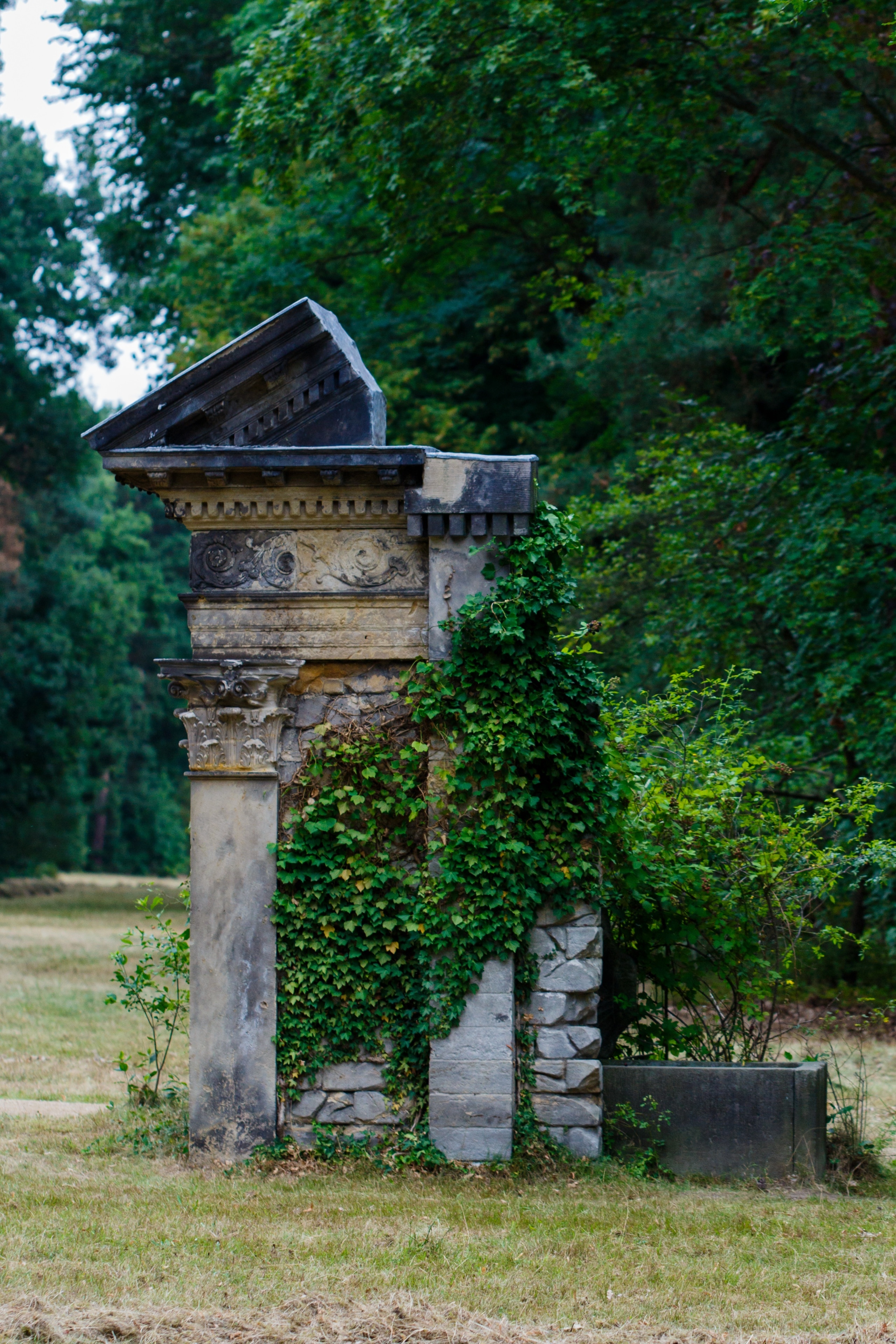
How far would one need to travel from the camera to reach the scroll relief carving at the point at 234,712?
7.79 meters

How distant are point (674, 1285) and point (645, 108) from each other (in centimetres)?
1184

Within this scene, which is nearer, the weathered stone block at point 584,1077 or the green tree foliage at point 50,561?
the weathered stone block at point 584,1077

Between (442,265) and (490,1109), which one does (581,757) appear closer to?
(490,1109)

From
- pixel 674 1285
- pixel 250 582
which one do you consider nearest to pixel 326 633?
pixel 250 582

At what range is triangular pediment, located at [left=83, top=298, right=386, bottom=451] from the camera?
7.91m

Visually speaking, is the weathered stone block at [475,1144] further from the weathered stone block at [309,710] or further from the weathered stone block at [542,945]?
the weathered stone block at [309,710]

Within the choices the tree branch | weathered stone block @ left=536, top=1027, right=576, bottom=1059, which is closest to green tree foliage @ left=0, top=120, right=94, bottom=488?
the tree branch

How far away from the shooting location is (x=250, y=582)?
796 centimetres

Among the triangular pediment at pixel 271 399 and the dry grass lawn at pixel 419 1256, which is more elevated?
the triangular pediment at pixel 271 399

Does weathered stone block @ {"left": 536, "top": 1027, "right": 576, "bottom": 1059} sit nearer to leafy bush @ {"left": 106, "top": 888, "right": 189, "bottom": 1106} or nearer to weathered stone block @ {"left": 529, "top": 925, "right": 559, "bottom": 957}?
weathered stone block @ {"left": 529, "top": 925, "right": 559, "bottom": 957}

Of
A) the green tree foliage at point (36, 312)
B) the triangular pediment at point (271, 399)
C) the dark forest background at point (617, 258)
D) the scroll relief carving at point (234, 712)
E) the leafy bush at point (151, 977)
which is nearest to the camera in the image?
the scroll relief carving at point (234, 712)

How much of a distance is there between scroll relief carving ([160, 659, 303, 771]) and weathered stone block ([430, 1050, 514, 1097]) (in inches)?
79.2

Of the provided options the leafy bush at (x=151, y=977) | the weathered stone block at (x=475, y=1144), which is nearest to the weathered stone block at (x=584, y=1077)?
the weathered stone block at (x=475, y=1144)

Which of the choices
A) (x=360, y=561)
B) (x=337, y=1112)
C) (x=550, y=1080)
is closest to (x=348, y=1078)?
(x=337, y=1112)
